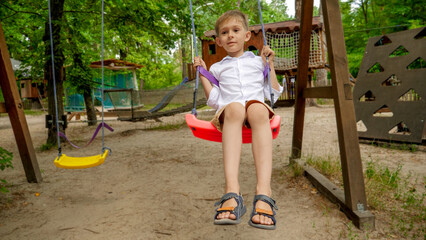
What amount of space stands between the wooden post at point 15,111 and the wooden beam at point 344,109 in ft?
12.8

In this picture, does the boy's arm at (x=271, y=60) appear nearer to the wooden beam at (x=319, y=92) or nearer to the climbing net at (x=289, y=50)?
the wooden beam at (x=319, y=92)

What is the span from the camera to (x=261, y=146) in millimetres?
2074

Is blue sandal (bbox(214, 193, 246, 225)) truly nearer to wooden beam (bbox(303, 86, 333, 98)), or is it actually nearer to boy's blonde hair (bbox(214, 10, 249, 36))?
boy's blonde hair (bbox(214, 10, 249, 36))

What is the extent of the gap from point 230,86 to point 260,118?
1.65 feet

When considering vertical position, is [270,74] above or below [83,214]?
above

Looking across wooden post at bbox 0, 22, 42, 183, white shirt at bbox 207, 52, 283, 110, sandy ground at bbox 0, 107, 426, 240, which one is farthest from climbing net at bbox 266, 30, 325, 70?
white shirt at bbox 207, 52, 283, 110

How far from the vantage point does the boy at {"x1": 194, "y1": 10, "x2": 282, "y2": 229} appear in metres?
1.89

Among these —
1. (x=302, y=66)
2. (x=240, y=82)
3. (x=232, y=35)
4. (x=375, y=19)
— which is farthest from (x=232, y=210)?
(x=375, y=19)

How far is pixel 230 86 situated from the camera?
98.7 inches

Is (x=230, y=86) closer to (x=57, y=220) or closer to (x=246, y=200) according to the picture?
(x=246, y=200)

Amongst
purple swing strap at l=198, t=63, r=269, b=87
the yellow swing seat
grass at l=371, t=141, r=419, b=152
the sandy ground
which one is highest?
purple swing strap at l=198, t=63, r=269, b=87

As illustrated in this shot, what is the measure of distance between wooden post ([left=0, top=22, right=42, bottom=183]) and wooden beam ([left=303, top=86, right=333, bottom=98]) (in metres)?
3.70

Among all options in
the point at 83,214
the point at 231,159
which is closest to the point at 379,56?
the point at 231,159

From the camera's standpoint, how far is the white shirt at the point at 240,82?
2467 millimetres
